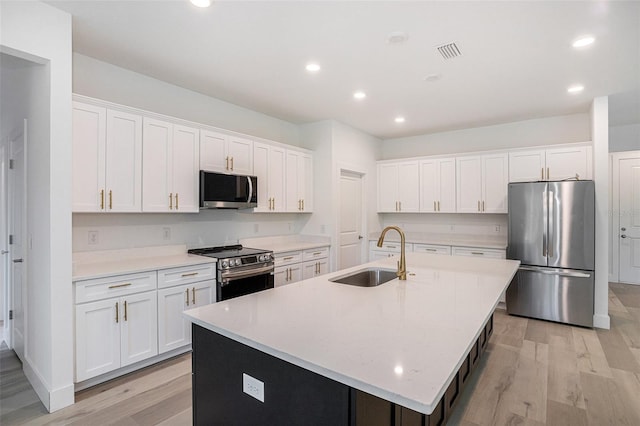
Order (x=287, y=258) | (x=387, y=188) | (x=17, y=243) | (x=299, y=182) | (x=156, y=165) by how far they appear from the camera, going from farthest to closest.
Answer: (x=387, y=188) < (x=299, y=182) < (x=287, y=258) < (x=156, y=165) < (x=17, y=243)

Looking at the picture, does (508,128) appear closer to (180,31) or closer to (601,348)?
(601,348)

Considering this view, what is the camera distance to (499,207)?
15.7 ft

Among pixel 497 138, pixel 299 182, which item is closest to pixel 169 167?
pixel 299 182

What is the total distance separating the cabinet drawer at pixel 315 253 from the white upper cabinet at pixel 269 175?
678 millimetres

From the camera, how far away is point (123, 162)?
286 centimetres

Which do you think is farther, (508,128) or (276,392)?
(508,128)

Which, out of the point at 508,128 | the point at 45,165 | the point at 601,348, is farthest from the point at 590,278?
the point at 45,165

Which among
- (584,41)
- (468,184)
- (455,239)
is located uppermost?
(584,41)

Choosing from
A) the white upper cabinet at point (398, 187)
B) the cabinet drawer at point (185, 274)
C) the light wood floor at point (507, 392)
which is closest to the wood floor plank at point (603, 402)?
the light wood floor at point (507, 392)

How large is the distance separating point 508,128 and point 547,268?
2219 millimetres

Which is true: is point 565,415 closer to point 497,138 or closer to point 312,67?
point 312,67

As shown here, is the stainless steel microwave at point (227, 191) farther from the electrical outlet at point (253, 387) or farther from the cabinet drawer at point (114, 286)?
the electrical outlet at point (253, 387)

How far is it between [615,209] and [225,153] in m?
6.47

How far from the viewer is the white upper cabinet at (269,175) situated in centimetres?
413
